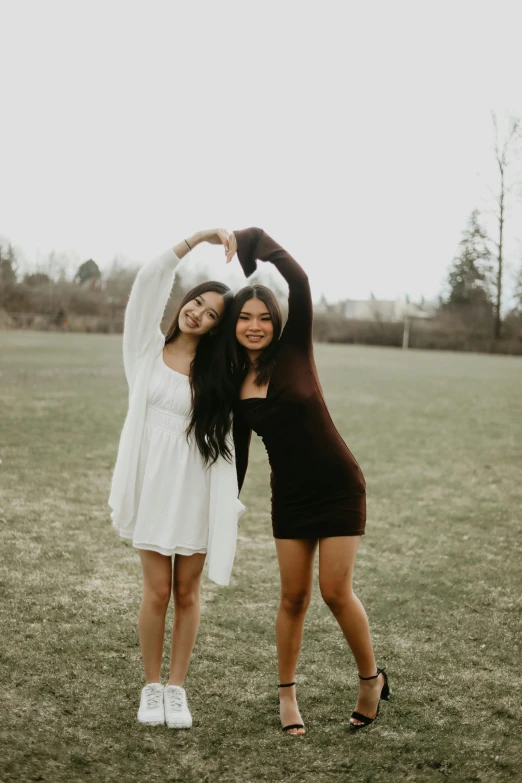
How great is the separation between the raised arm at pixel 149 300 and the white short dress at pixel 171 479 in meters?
0.19

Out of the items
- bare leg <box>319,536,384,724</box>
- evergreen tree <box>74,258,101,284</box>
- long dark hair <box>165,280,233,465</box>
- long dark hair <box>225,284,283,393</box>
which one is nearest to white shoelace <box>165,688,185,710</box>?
bare leg <box>319,536,384,724</box>

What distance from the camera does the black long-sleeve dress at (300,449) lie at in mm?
3217

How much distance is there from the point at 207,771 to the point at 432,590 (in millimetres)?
2833

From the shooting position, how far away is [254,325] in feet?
10.5

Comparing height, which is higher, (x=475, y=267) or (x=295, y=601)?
(x=475, y=267)

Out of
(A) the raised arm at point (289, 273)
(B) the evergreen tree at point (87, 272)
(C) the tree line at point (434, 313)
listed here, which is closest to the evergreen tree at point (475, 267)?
(C) the tree line at point (434, 313)

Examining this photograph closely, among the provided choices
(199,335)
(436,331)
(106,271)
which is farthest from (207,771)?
(106,271)

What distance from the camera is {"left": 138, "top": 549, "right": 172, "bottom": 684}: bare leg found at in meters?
3.33

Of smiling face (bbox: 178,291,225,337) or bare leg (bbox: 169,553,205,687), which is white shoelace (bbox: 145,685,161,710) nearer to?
bare leg (bbox: 169,553,205,687)

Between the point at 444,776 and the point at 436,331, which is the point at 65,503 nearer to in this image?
the point at 444,776

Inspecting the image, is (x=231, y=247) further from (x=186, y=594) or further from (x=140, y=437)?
(x=186, y=594)

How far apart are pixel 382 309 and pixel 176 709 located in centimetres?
6156

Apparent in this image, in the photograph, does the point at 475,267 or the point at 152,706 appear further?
the point at 475,267

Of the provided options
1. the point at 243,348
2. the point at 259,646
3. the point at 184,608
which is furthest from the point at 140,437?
the point at 259,646
